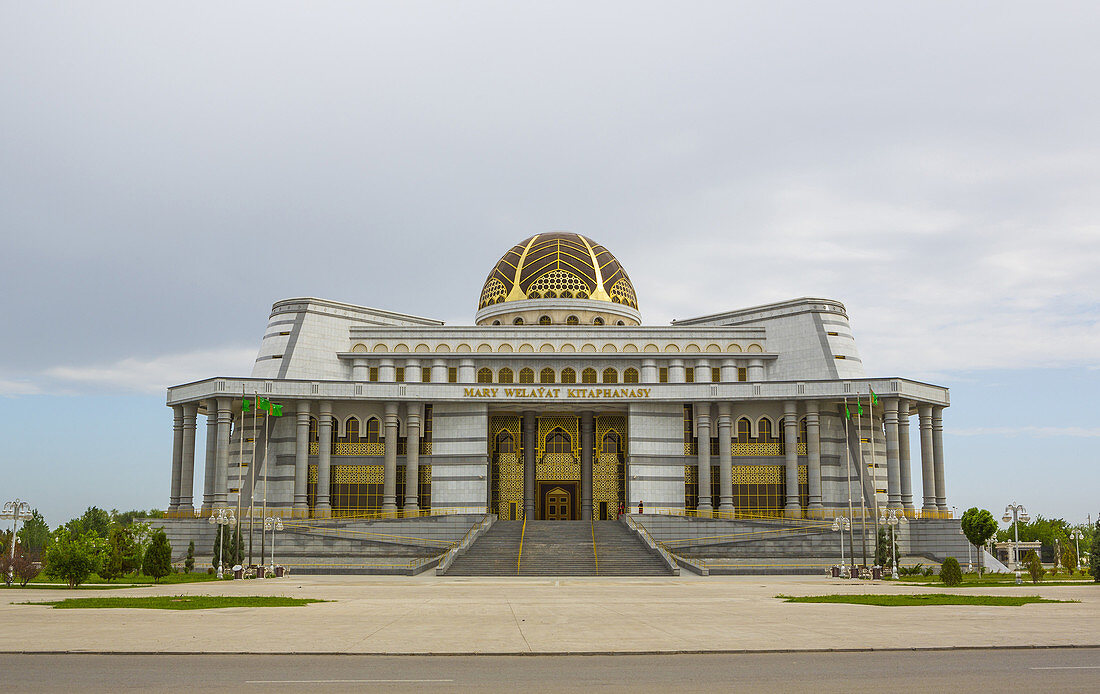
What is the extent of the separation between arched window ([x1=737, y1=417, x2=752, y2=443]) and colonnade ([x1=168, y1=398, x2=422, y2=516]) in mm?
21693

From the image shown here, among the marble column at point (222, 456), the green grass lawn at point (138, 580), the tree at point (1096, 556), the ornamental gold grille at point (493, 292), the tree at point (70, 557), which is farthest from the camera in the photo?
the ornamental gold grille at point (493, 292)

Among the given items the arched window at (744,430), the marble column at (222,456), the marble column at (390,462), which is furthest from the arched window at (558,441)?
the marble column at (222,456)

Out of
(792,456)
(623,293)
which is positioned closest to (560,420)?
(623,293)

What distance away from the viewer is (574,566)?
164 feet

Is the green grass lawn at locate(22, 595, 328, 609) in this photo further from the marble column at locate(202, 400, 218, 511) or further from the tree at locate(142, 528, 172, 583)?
the marble column at locate(202, 400, 218, 511)

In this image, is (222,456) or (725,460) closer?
(222,456)

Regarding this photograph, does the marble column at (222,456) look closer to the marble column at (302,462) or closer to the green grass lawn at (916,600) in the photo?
the marble column at (302,462)

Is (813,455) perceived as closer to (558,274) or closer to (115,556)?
(558,274)

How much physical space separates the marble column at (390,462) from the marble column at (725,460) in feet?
70.6

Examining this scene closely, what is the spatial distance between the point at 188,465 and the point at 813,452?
4067 cm

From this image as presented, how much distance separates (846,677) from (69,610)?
19590 mm

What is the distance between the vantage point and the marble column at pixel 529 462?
68.4 m

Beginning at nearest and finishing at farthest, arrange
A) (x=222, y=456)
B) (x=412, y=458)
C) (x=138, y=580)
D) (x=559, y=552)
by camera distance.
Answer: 1. (x=138, y=580)
2. (x=559, y=552)
3. (x=222, y=456)
4. (x=412, y=458)

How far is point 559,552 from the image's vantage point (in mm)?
52625
